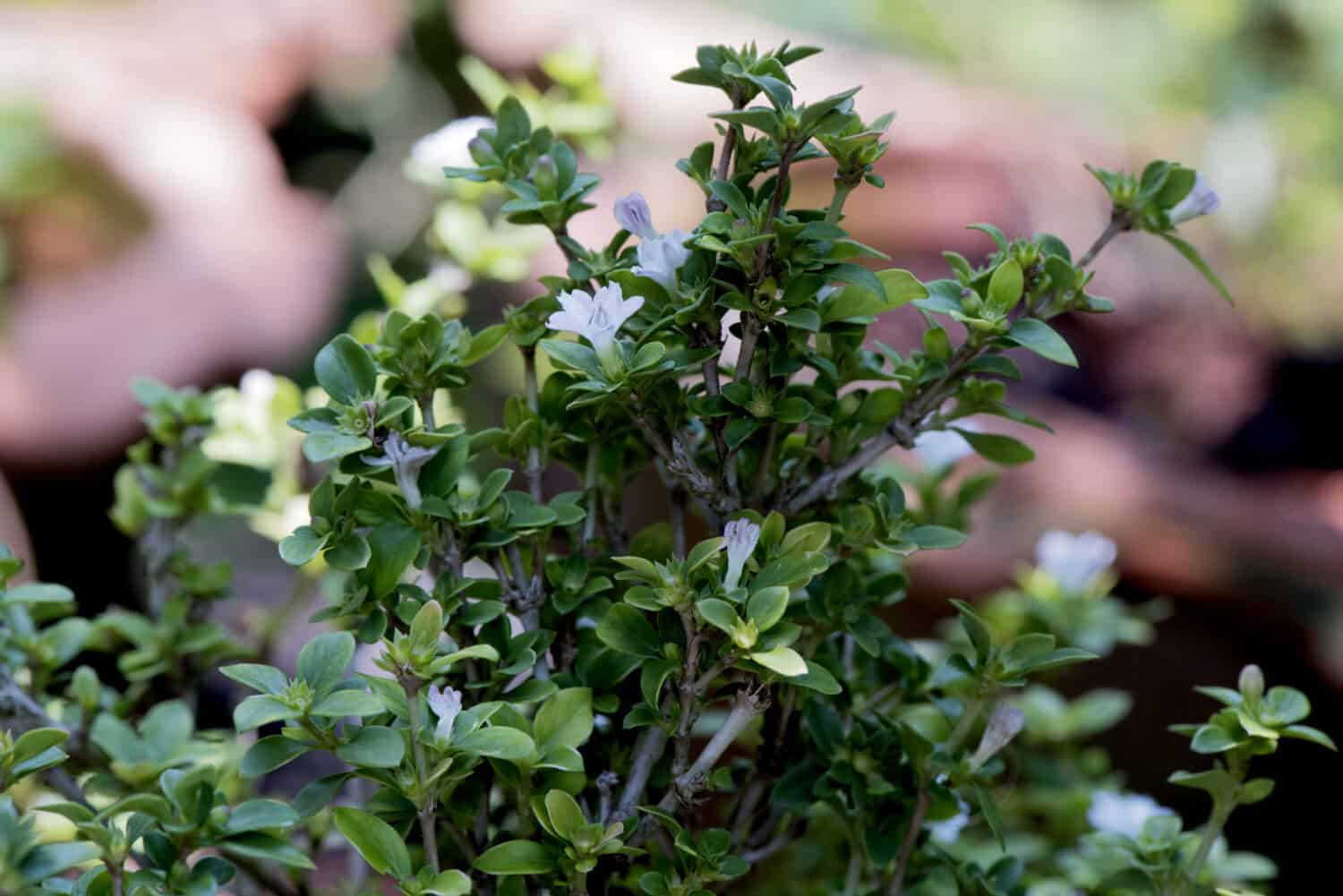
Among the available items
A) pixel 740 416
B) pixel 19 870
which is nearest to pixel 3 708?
pixel 19 870

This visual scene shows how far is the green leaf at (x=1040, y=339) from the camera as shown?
52 centimetres

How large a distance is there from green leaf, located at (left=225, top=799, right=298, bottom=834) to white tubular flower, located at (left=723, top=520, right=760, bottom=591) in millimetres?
223

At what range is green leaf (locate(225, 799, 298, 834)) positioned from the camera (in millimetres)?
520

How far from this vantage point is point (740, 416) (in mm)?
558

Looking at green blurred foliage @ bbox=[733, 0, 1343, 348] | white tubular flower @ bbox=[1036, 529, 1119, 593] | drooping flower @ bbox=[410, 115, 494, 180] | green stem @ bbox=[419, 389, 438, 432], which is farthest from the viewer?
green blurred foliage @ bbox=[733, 0, 1343, 348]

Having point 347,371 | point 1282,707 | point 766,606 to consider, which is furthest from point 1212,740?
point 347,371

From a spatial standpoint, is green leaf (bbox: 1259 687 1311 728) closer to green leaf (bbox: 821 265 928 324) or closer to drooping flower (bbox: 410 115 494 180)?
green leaf (bbox: 821 265 928 324)

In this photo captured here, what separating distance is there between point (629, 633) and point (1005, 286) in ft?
0.81

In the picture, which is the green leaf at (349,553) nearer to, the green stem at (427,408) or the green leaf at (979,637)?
the green stem at (427,408)

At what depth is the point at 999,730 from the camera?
0.62 meters

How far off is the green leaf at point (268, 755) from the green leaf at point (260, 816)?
0.10ft

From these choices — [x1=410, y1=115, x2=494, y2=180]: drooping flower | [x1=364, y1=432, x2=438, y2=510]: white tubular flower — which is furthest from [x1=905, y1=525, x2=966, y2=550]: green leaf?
[x1=410, y1=115, x2=494, y2=180]: drooping flower

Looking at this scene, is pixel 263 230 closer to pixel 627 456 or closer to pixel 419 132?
pixel 419 132

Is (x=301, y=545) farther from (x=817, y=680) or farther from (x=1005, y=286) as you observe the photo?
(x=1005, y=286)
